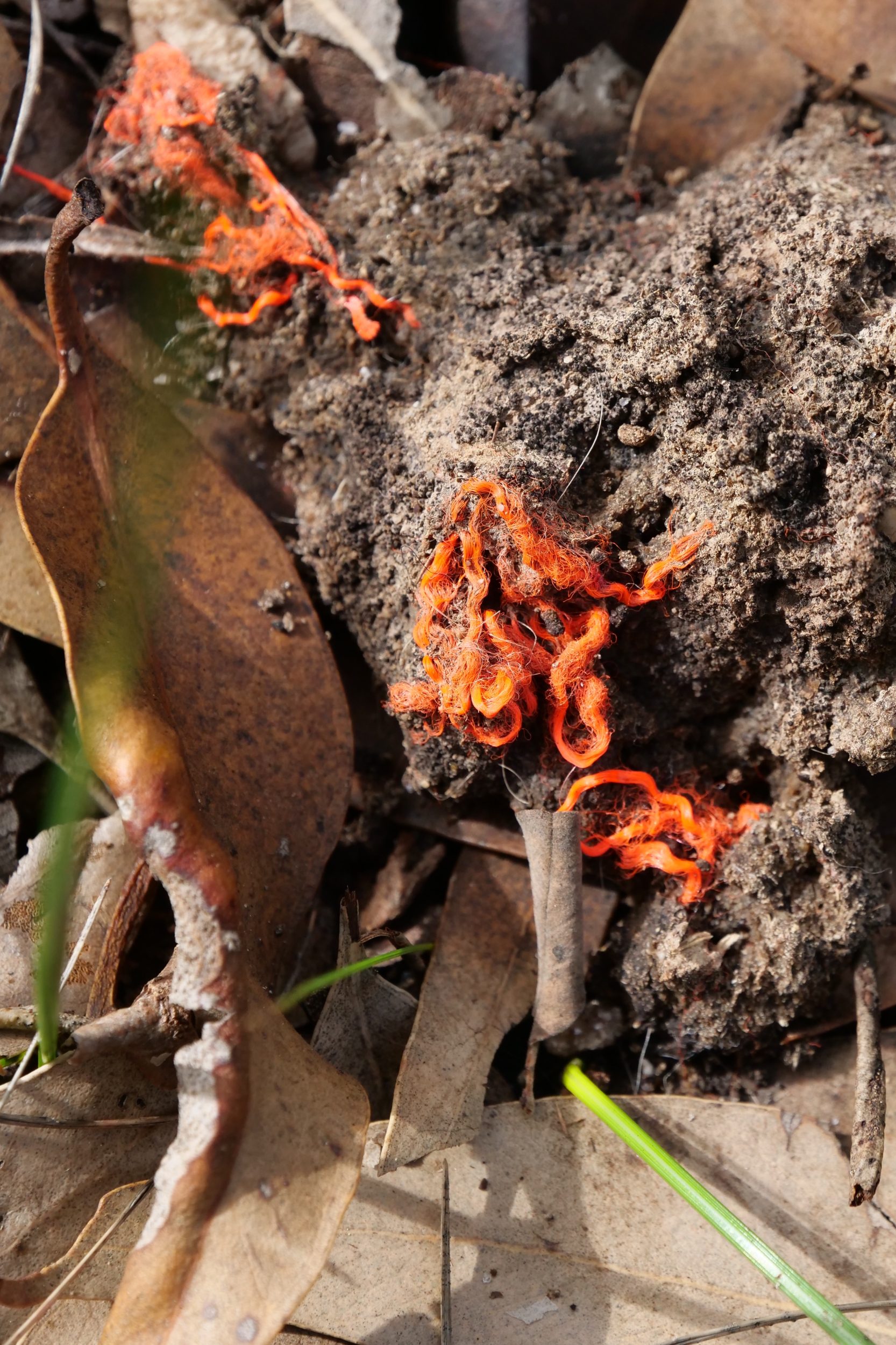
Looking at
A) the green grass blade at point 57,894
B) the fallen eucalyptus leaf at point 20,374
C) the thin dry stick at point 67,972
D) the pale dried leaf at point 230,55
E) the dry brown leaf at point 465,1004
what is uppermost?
the pale dried leaf at point 230,55

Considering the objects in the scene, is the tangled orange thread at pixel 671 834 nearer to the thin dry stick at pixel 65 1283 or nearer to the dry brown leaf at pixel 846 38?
the thin dry stick at pixel 65 1283

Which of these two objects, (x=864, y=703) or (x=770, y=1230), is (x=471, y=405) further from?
(x=770, y=1230)

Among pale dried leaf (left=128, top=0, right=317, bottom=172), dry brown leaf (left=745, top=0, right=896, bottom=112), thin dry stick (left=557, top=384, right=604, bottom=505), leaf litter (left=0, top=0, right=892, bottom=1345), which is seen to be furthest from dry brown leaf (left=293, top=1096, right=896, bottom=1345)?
dry brown leaf (left=745, top=0, right=896, bottom=112)

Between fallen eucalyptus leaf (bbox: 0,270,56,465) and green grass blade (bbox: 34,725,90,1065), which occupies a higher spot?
fallen eucalyptus leaf (bbox: 0,270,56,465)

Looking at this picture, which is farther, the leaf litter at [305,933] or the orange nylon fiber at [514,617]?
the orange nylon fiber at [514,617]

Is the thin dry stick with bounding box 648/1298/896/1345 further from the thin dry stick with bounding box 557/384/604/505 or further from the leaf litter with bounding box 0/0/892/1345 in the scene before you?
the thin dry stick with bounding box 557/384/604/505

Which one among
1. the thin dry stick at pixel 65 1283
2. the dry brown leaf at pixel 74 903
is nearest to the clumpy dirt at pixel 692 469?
the dry brown leaf at pixel 74 903
